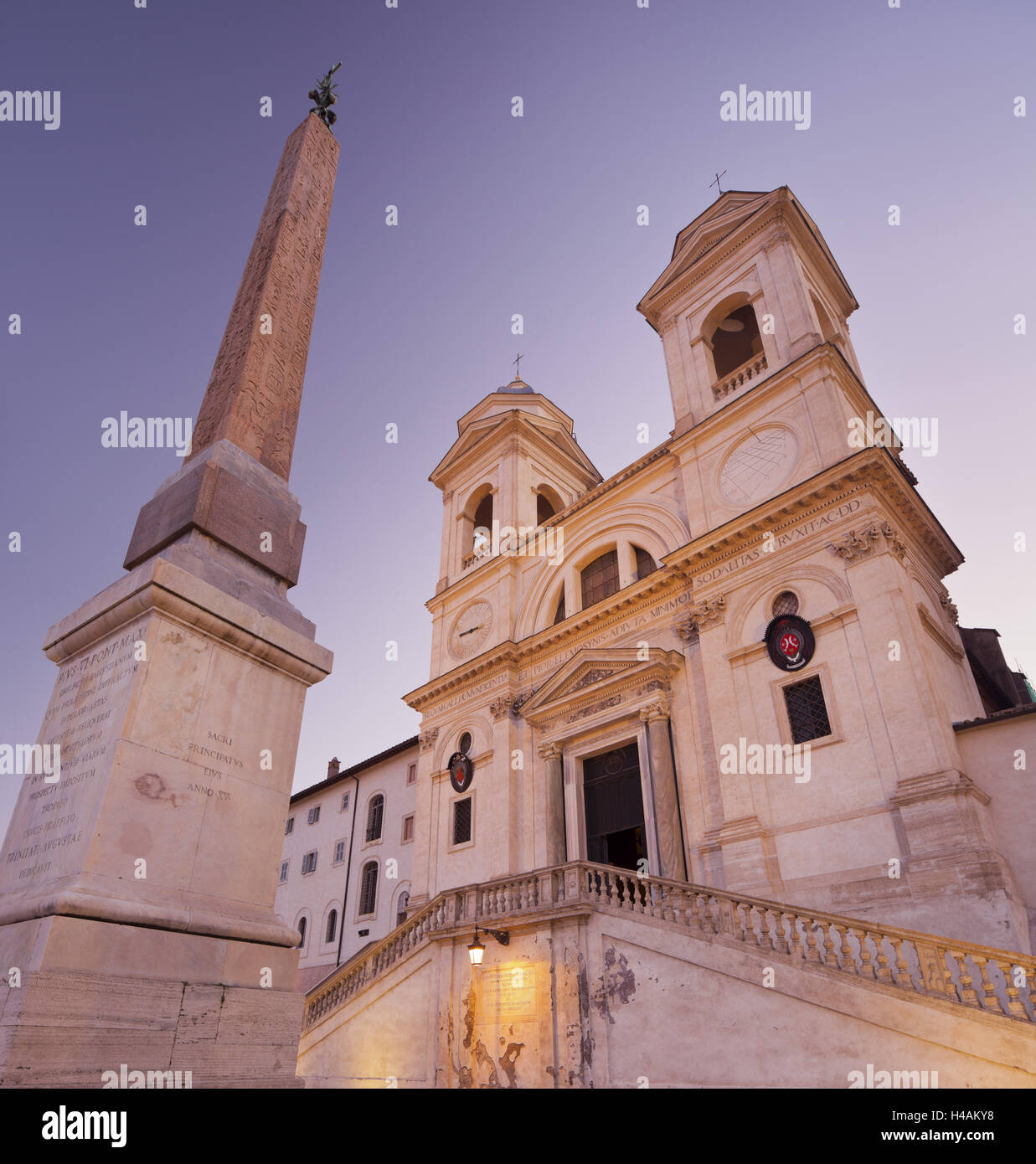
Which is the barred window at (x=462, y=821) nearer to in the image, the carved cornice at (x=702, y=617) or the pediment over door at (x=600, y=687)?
the pediment over door at (x=600, y=687)

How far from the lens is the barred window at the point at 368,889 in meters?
29.6

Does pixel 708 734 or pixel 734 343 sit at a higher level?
pixel 734 343

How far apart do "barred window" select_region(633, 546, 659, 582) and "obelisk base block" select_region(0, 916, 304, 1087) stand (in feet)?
60.9

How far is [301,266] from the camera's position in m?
8.37

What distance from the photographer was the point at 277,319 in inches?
305

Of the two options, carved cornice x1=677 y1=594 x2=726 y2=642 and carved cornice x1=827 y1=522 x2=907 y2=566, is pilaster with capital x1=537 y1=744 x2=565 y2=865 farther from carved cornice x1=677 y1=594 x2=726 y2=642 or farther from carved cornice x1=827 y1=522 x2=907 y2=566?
carved cornice x1=827 y1=522 x2=907 y2=566

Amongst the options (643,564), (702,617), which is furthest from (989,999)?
(643,564)

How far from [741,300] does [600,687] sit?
13.4m

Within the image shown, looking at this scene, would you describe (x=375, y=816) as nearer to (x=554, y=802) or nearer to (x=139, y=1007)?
(x=554, y=802)

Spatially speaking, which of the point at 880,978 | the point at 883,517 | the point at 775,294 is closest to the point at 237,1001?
the point at 880,978

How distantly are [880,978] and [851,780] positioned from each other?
17.4 ft

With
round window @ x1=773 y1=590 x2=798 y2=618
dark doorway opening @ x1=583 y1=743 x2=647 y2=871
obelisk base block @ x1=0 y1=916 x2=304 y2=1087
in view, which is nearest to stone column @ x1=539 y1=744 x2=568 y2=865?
dark doorway opening @ x1=583 y1=743 x2=647 y2=871

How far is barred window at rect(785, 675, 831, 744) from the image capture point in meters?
15.5
